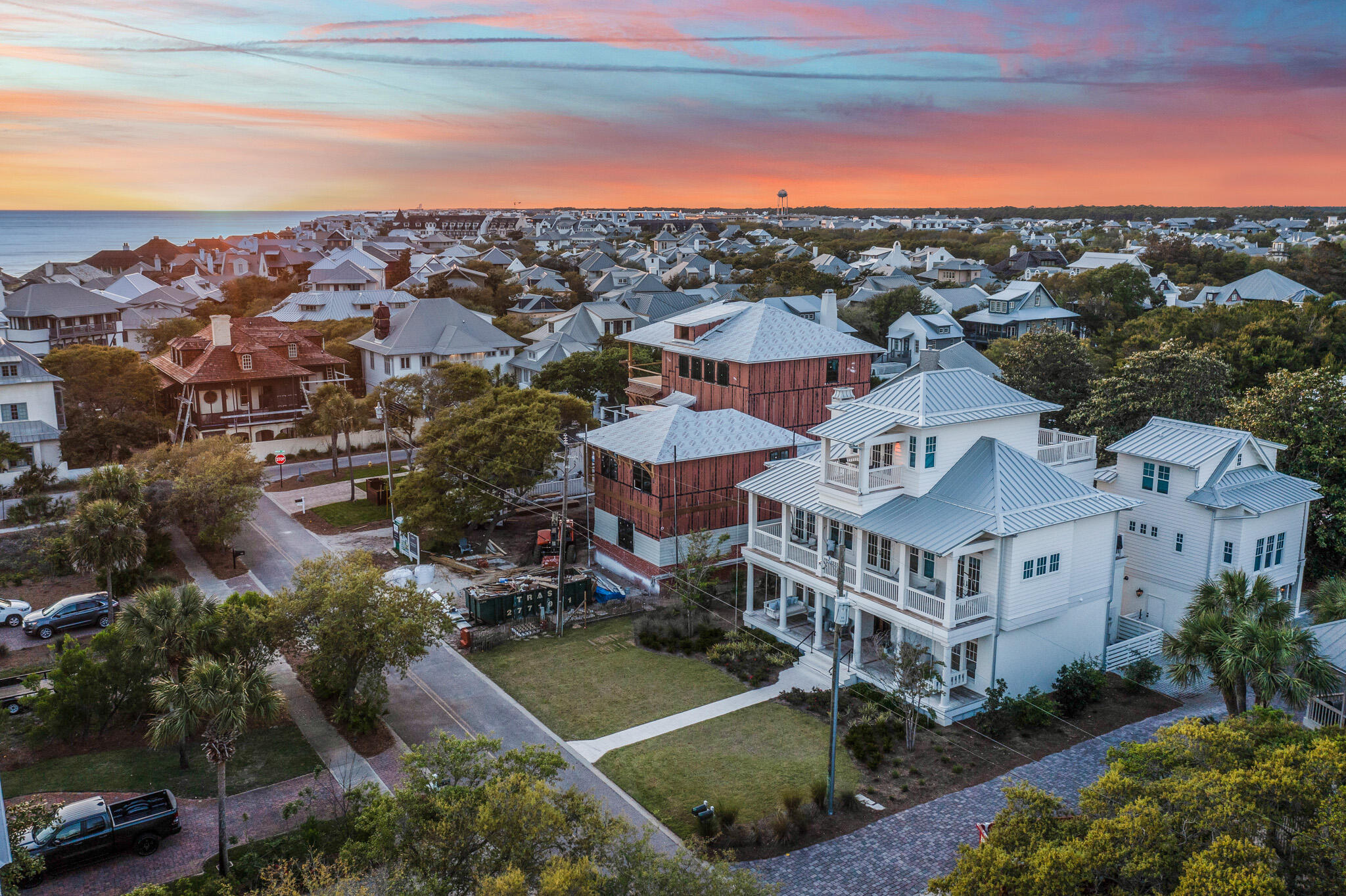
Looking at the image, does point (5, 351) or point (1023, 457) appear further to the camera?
point (5, 351)

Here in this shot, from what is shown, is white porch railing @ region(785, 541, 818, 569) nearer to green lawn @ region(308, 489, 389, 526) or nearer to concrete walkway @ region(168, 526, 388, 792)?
concrete walkway @ region(168, 526, 388, 792)

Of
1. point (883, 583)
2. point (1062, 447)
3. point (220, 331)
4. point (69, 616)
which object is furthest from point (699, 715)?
point (220, 331)

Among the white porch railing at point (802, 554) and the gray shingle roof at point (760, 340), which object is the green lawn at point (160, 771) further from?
the gray shingle roof at point (760, 340)

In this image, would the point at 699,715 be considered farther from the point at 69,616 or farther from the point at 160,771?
the point at 69,616

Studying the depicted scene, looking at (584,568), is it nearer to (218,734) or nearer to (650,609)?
(650,609)

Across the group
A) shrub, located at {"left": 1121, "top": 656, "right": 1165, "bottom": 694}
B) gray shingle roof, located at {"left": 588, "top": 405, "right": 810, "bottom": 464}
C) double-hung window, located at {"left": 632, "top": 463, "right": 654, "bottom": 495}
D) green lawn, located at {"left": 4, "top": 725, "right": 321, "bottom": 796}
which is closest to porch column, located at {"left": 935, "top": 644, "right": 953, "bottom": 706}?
shrub, located at {"left": 1121, "top": 656, "right": 1165, "bottom": 694}

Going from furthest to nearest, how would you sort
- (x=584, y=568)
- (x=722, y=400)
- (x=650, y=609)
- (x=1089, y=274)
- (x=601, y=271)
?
(x=601, y=271) < (x=1089, y=274) < (x=722, y=400) < (x=584, y=568) < (x=650, y=609)

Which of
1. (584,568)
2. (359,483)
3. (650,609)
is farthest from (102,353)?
(650,609)

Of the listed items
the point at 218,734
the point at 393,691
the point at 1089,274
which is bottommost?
the point at 393,691
